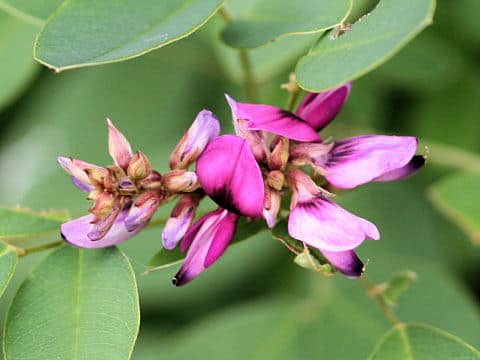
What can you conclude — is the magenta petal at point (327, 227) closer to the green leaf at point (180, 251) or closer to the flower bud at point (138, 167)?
the green leaf at point (180, 251)

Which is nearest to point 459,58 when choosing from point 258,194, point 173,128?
point 173,128

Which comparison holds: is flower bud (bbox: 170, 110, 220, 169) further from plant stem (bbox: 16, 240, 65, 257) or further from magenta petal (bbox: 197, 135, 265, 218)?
plant stem (bbox: 16, 240, 65, 257)

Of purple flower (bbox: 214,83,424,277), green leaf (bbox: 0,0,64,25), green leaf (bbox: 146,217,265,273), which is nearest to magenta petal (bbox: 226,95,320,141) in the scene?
purple flower (bbox: 214,83,424,277)

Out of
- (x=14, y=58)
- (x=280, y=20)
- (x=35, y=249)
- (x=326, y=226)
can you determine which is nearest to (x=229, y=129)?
(x=14, y=58)

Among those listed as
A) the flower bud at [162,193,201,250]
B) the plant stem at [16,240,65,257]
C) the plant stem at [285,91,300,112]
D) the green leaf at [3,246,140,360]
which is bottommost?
the green leaf at [3,246,140,360]

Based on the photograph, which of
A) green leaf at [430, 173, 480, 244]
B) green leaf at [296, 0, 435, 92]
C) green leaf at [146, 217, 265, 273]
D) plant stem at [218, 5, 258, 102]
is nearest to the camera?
green leaf at [296, 0, 435, 92]

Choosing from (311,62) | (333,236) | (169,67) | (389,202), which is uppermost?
(311,62)

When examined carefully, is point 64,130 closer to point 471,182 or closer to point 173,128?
point 173,128
